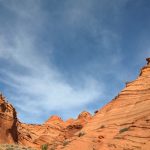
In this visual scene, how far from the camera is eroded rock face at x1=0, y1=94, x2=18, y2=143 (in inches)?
2328

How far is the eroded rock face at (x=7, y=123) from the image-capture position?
194ft

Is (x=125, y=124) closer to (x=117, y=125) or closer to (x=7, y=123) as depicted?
(x=117, y=125)

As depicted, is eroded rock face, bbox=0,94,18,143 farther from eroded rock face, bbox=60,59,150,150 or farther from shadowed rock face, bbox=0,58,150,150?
eroded rock face, bbox=60,59,150,150

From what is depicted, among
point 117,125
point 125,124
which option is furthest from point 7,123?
point 125,124

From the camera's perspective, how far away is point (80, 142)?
3142cm

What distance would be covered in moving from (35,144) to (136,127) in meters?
54.3

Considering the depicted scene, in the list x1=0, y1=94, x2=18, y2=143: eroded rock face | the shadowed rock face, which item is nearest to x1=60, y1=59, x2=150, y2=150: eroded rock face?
the shadowed rock face

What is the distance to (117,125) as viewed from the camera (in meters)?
35.8

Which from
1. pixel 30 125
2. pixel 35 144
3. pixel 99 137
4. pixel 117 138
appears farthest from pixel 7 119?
pixel 30 125

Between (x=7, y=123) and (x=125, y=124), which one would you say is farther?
(x=7, y=123)

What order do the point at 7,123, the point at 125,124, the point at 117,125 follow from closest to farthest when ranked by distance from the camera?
the point at 125,124
the point at 117,125
the point at 7,123

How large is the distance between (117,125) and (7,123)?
30.8 metres

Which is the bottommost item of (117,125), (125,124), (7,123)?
(125,124)

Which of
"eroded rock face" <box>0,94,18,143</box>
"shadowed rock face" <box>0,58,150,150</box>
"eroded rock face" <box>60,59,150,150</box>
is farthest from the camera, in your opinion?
"eroded rock face" <box>0,94,18,143</box>
